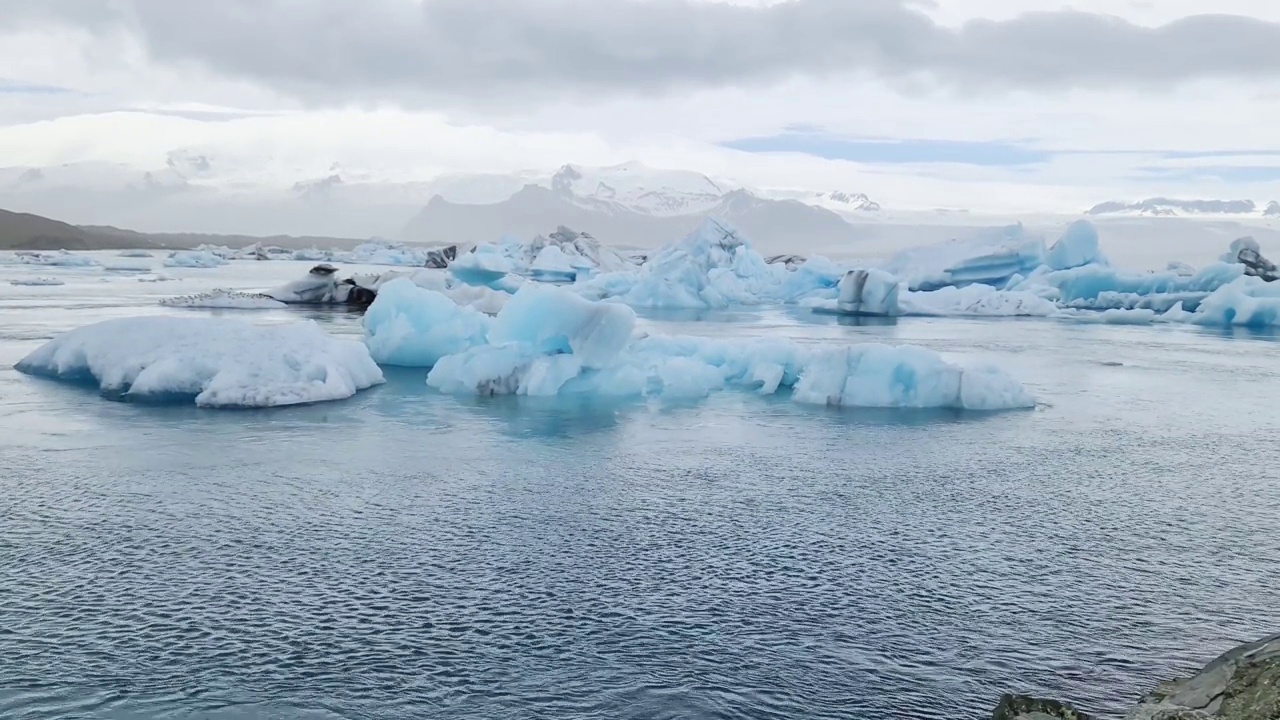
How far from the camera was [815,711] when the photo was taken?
457 cm

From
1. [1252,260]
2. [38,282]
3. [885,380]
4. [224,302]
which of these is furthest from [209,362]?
[1252,260]

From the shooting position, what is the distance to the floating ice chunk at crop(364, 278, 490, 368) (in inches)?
617

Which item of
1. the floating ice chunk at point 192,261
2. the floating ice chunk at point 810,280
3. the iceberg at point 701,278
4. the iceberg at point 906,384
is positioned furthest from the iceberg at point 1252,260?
the floating ice chunk at point 192,261

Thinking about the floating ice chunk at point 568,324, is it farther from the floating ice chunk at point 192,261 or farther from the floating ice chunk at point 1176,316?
the floating ice chunk at point 192,261

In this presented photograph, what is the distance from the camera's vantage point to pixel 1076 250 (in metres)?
34.1

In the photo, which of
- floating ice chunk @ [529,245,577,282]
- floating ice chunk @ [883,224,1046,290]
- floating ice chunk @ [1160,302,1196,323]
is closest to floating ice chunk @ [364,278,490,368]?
floating ice chunk @ [1160,302,1196,323]

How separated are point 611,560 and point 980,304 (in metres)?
25.6

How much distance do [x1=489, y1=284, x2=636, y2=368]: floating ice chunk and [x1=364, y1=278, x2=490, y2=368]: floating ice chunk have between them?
163 centimetres

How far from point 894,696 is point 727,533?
254cm

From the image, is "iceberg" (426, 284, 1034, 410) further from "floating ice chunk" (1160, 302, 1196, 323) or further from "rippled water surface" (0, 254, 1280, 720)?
"floating ice chunk" (1160, 302, 1196, 323)

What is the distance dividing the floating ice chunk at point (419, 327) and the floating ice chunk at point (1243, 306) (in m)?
20.3

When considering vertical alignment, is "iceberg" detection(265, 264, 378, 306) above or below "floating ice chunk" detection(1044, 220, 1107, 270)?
below

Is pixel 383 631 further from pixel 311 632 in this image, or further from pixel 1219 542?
pixel 1219 542

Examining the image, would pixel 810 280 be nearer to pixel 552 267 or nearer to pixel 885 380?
pixel 552 267
